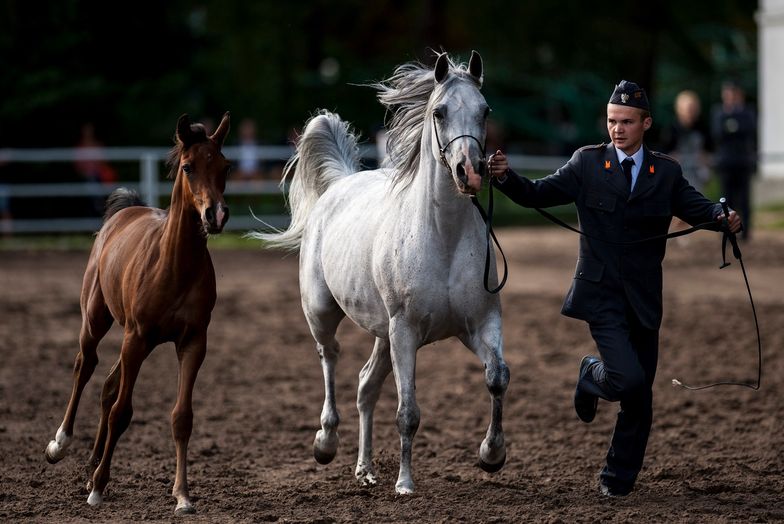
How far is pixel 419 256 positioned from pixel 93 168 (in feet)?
48.4

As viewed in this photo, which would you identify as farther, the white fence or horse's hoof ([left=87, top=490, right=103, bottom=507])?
the white fence

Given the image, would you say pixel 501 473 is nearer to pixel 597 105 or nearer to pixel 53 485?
pixel 53 485

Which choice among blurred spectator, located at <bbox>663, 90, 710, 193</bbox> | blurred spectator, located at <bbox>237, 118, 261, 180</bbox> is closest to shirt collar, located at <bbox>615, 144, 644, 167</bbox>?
blurred spectator, located at <bbox>663, 90, 710, 193</bbox>

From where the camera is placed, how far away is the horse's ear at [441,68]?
573cm

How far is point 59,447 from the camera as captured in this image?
21.7 feet

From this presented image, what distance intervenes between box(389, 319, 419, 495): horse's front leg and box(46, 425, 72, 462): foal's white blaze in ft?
6.19

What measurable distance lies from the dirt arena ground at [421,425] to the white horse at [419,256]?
0.44 metres

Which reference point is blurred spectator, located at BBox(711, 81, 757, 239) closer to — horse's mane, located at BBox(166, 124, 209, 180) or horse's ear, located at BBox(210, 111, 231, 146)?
horse's ear, located at BBox(210, 111, 231, 146)

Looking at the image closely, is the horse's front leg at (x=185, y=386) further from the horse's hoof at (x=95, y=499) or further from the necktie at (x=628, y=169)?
the necktie at (x=628, y=169)

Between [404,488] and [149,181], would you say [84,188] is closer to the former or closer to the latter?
[149,181]

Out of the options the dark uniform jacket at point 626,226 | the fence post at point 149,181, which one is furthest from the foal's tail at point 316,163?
the fence post at point 149,181

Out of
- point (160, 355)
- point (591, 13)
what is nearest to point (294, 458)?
point (160, 355)

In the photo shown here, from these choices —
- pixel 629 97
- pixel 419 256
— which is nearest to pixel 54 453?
pixel 419 256

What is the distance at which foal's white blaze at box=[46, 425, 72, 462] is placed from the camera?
6.61 metres
